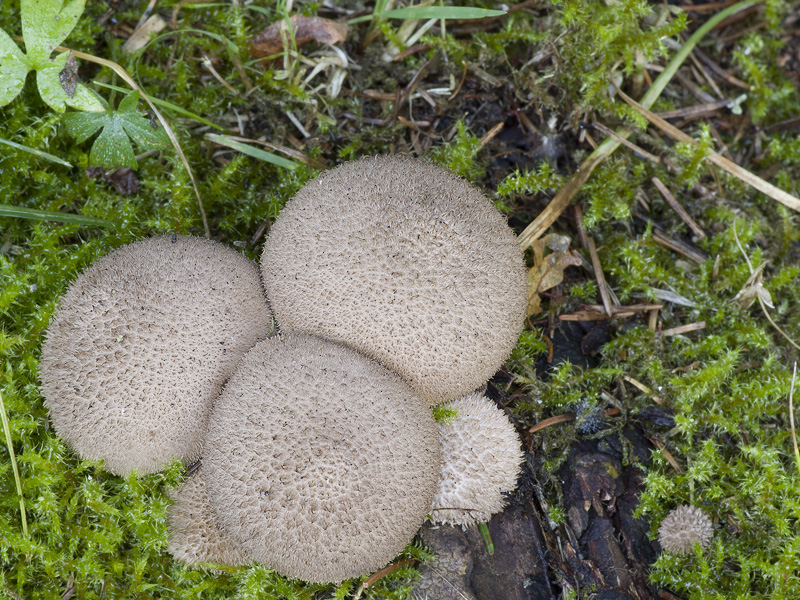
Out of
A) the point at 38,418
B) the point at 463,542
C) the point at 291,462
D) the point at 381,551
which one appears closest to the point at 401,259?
the point at 291,462

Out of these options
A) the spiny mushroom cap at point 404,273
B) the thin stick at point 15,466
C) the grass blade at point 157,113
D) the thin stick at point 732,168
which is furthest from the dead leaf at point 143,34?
the thin stick at point 732,168

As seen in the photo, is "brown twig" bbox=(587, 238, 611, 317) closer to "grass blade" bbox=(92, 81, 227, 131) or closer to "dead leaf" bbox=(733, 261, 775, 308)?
"dead leaf" bbox=(733, 261, 775, 308)

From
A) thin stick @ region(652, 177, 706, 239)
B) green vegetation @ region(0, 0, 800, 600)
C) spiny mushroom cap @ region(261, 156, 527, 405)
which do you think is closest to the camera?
spiny mushroom cap @ region(261, 156, 527, 405)

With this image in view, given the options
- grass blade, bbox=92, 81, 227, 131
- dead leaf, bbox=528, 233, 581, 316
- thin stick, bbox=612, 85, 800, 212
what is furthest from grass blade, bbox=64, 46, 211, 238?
thin stick, bbox=612, 85, 800, 212

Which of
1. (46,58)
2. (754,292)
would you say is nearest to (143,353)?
(46,58)

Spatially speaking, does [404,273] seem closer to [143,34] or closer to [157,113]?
[157,113]
